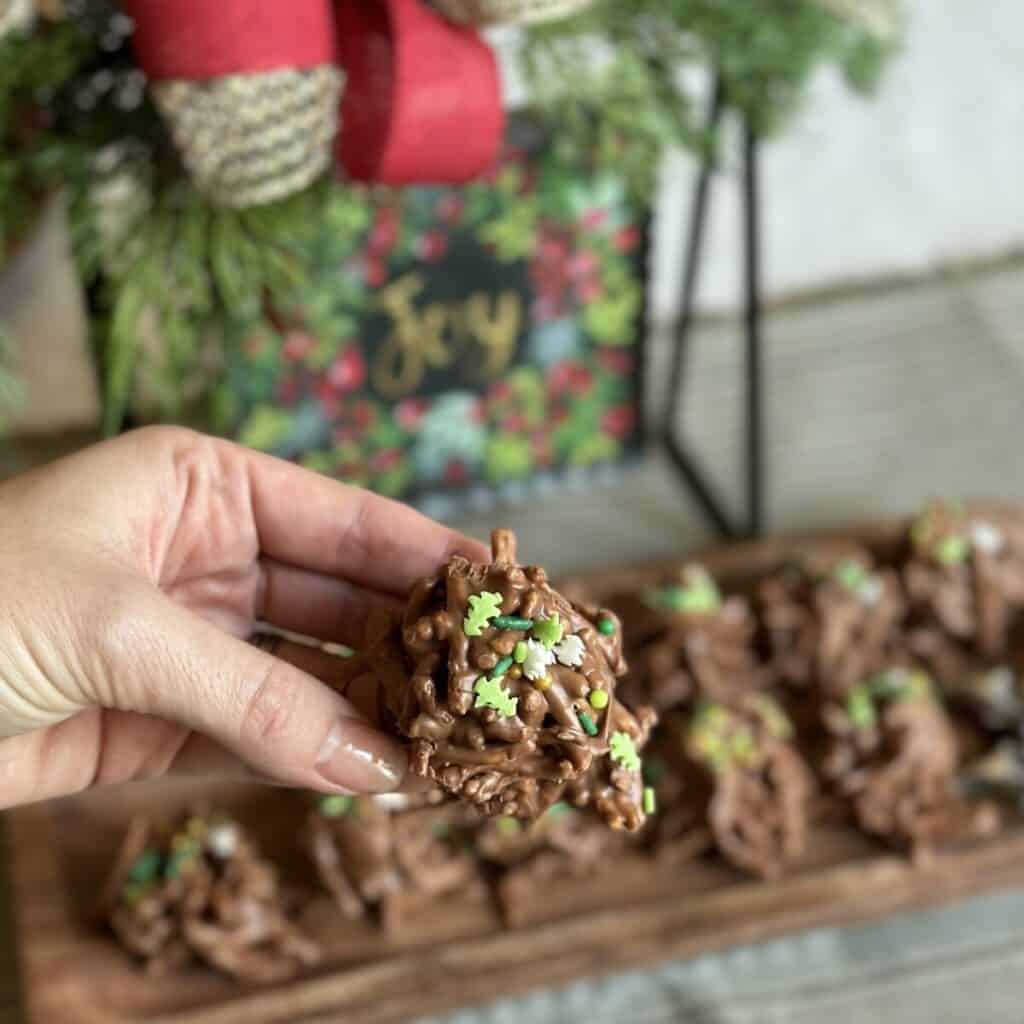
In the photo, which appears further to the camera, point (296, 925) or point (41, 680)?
point (296, 925)

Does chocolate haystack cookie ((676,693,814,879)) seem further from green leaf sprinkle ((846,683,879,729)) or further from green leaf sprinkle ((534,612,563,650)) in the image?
green leaf sprinkle ((534,612,563,650))

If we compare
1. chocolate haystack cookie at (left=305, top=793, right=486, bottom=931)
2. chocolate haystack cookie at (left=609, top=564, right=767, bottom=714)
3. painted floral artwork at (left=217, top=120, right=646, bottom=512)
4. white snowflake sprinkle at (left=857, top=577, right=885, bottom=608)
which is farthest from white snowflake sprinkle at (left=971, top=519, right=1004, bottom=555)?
chocolate haystack cookie at (left=305, top=793, right=486, bottom=931)

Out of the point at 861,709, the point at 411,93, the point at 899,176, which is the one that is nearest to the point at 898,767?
the point at 861,709

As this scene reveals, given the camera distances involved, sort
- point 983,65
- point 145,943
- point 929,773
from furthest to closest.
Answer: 1. point 983,65
2. point 929,773
3. point 145,943

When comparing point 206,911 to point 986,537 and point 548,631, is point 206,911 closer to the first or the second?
point 548,631

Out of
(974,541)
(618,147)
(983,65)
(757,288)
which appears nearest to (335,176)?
(618,147)

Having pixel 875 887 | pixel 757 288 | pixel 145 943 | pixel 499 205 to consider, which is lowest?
pixel 875 887

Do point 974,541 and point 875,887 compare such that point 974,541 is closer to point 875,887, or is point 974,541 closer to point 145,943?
point 875,887
